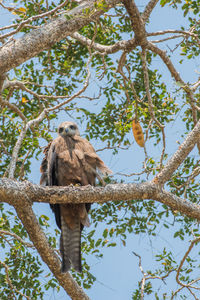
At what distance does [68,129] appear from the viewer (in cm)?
481

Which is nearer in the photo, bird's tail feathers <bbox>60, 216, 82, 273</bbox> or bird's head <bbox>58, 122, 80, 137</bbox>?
bird's tail feathers <bbox>60, 216, 82, 273</bbox>

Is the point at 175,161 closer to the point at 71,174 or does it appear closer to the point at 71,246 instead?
the point at 71,174

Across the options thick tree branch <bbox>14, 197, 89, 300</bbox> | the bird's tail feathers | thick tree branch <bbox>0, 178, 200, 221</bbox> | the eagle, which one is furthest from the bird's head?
thick tree branch <bbox>14, 197, 89, 300</bbox>

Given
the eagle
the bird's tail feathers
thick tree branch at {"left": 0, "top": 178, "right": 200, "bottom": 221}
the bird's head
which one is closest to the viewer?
thick tree branch at {"left": 0, "top": 178, "right": 200, "bottom": 221}

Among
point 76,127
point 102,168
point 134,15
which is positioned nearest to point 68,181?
point 102,168

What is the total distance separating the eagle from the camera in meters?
4.05

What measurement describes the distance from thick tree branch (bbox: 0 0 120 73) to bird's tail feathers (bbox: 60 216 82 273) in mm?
1751

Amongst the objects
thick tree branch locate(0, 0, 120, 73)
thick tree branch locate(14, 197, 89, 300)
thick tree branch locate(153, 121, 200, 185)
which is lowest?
thick tree branch locate(14, 197, 89, 300)

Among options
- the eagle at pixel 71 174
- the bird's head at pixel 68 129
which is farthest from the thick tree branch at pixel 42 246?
the bird's head at pixel 68 129

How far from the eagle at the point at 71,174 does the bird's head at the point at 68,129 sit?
3 centimetres

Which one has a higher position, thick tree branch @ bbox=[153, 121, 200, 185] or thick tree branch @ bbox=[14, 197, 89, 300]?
thick tree branch @ bbox=[153, 121, 200, 185]

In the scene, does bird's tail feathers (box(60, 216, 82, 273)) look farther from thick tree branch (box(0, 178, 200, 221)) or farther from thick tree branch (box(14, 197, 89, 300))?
thick tree branch (box(0, 178, 200, 221))

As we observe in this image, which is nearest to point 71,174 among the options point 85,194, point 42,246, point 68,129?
point 68,129

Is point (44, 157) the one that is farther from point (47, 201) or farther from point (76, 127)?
point (47, 201)
